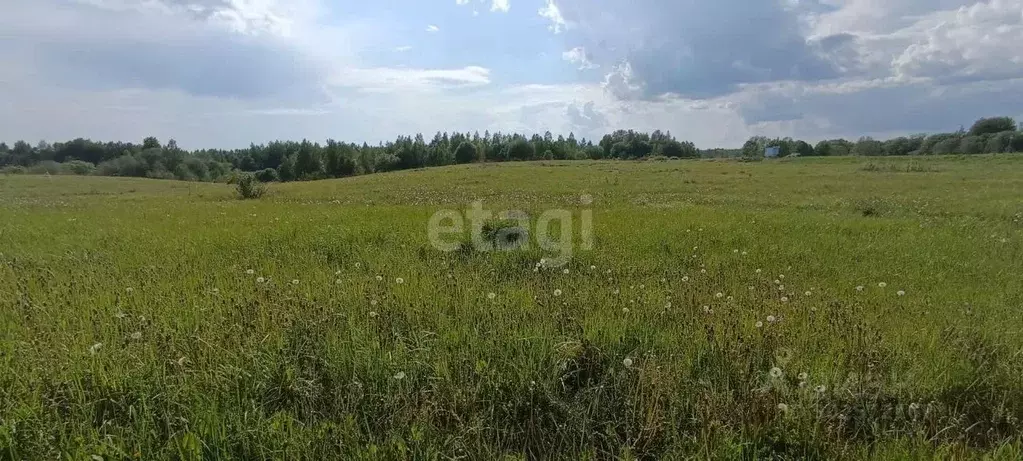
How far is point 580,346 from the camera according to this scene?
4.00m

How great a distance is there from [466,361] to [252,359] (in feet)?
5.03

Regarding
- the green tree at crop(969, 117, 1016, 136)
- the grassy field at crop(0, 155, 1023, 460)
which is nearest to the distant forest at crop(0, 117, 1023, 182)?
the green tree at crop(969, 117, 1016, 136)

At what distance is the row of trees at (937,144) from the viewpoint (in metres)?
76.9

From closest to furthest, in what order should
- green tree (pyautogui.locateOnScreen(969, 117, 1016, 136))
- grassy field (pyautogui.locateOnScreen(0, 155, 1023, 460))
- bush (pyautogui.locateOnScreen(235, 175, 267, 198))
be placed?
1. grassy field (pyautogui.locateOnScreen(0, 155, 1023, 460))
2. bush (pyautogui.locateOnScreen(235, 175, 267, 198))
3. green tree (pyautogui.locateOnScreen(969, 117, 1016, 136))

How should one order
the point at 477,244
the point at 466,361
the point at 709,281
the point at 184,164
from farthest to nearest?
the point at 184,164 → the point at 477,244 → the point at 709,281 → the point at 466,361

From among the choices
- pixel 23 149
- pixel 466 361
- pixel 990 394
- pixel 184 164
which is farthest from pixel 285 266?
pixel 23 149

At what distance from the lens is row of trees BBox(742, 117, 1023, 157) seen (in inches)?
3027

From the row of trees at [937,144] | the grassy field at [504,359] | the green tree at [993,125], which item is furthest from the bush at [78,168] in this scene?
the green tree at [993,125]

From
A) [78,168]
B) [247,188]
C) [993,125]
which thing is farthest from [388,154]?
[993,125]

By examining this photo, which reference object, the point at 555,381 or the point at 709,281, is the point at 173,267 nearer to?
the point at 555,381

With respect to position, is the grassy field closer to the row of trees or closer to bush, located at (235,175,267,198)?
bush, located at (235,175,267,198)

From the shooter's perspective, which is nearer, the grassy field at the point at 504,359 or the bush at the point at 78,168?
the grassy field at the point at 504,359

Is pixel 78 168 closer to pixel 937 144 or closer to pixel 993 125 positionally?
pixel 937 144

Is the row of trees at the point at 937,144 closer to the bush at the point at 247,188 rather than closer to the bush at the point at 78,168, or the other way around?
the bush at the point at 247,188
